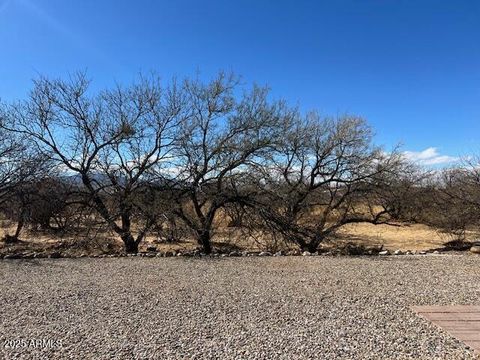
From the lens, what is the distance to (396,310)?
5.26 m

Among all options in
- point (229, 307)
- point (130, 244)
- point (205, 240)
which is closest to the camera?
point (229, 307)

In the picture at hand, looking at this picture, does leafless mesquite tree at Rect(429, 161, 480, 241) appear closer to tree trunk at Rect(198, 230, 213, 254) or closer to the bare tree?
the bare tree

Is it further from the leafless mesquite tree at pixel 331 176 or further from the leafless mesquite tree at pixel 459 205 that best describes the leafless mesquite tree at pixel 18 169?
the leafless mesquite tree at pixel 459 205

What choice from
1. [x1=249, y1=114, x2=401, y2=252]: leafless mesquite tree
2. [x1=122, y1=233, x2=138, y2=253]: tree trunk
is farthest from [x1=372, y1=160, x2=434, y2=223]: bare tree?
[x1=122, y1=233, x2=138, y2=253]: tree trunk

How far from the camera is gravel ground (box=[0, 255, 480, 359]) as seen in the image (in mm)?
4090

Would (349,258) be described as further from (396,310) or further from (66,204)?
(66,204)

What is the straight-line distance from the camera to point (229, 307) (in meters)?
5.43

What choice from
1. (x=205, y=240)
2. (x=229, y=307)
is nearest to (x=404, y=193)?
(x=205, y=240)

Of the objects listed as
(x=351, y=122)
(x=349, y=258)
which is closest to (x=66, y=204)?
(x=349, y=258)

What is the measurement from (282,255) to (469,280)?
3.97m

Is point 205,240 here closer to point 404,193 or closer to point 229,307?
point 229,307

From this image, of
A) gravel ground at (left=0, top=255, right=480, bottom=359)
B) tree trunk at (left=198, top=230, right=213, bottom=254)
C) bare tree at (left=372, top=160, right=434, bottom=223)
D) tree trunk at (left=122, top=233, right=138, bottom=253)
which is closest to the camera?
gravel ground at (left=0, top=255, right=480, bottom=359)

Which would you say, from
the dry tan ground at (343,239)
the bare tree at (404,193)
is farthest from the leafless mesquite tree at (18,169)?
the bare tree at (404,193)

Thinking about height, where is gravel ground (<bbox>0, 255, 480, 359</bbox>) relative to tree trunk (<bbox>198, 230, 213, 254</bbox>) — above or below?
below
